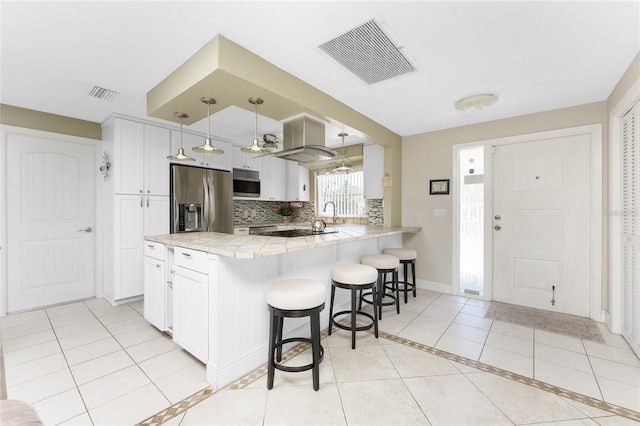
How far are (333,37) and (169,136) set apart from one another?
2.92 meters

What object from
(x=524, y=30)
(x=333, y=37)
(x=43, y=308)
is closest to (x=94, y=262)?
(x=43, y=308)

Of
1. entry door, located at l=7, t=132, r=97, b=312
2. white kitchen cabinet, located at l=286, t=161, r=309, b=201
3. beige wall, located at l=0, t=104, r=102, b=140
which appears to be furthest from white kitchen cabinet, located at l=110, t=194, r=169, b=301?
white kitchen cabinet, located at l=286, t=161, r=309, b=201

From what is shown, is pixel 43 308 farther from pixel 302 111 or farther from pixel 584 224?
pixel 584 224

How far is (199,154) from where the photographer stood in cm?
414

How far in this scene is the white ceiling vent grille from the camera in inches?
107

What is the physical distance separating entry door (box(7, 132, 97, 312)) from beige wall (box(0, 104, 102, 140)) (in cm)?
13

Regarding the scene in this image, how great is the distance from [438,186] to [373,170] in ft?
3.31

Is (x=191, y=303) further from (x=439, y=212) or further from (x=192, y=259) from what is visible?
(x=439, y=212)

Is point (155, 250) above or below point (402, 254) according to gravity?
above

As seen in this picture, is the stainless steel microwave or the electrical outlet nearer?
the electrical outlet

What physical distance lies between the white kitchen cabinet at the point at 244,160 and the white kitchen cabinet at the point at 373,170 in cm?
193

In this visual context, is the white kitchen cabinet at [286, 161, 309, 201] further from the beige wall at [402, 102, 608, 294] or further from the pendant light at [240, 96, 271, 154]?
the pendant light at [240, 96, 271, 154]

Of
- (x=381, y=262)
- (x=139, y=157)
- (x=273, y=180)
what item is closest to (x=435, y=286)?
(x=381, y=262)

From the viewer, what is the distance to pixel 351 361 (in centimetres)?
213
